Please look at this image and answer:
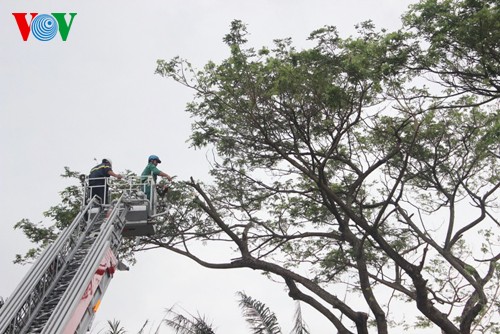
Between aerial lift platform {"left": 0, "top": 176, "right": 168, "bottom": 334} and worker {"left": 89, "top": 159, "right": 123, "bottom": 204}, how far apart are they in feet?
0.32

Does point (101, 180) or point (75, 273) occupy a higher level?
point (101, 180)

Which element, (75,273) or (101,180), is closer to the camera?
(75,273)

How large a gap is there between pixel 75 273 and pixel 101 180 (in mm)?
2434

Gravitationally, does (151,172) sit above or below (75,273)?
above

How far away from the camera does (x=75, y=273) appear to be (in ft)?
21.9

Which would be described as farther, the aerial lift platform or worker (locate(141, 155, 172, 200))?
worker (locate(141, 155, 172, 200))

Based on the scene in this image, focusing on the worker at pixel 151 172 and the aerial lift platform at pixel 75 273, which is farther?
the worker at pixel 151 172

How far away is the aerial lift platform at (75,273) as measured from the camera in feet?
18.8

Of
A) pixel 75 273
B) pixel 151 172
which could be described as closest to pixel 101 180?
pixel 151 172

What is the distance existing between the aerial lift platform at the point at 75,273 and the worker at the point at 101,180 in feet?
0.32

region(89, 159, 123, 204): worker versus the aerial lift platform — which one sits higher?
region(89, 159, 123, 204): worker

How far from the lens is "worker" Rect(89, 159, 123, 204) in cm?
874

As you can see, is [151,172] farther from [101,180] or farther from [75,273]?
[75,273]

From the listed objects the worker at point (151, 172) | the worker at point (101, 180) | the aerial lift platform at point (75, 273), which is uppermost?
the worker at point (151, 172)
